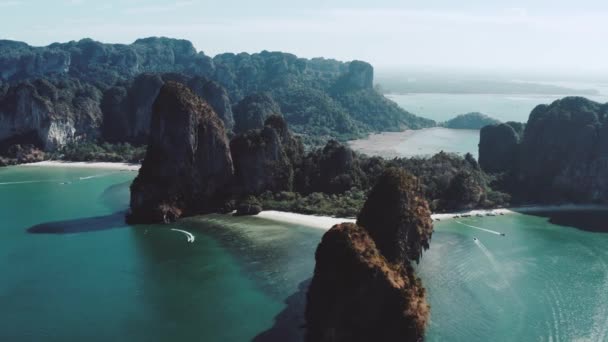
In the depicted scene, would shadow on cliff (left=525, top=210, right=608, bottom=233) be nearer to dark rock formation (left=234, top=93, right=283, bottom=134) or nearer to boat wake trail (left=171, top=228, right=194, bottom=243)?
boat wake trail (left=171, top=228, right=194, bottom=243)

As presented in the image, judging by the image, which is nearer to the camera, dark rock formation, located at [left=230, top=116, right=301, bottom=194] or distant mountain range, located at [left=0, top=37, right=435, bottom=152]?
dark rock formation, located at [left=230, top=116, right=301, bottom=194]

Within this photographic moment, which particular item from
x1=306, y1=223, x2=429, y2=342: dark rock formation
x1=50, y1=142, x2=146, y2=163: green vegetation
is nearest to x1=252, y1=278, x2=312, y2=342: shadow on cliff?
x1=306, y1=223, x2=429, y2=342: dark rock formation

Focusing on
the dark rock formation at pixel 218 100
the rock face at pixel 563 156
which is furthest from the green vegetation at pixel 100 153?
the rock face at pixel 563 156

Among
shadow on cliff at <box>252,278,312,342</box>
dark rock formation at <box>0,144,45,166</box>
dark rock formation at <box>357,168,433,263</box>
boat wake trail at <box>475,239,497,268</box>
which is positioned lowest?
shadow on cliff at <box>252,278,312,342</box>

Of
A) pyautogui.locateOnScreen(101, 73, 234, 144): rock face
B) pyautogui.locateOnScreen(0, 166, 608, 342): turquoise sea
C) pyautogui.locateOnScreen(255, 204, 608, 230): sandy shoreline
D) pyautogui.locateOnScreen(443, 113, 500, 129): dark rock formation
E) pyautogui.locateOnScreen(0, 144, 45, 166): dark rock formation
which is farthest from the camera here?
pyautogui.locateOnScreen(443, 113, 500, 129): dark rock formation

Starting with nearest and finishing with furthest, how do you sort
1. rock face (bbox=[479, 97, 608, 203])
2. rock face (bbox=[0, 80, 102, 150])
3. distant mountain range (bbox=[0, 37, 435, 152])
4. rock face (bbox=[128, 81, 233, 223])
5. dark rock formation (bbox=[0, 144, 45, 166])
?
rock face (bbox=[128, 81, 233, 223]) → rock face (bbox=[479, 97, 608, 203]) → dark rock formation (bbox=[0, 144, 45, 166]) → rock face (bbox=[0, 80, 102, 150]) → distant mountain range (bbox=[0, 37, 435, 152])

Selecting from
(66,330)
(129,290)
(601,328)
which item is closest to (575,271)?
(601,328)

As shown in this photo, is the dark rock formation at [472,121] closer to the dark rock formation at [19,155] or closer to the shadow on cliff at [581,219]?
the shadow on cliff at [581,219]
